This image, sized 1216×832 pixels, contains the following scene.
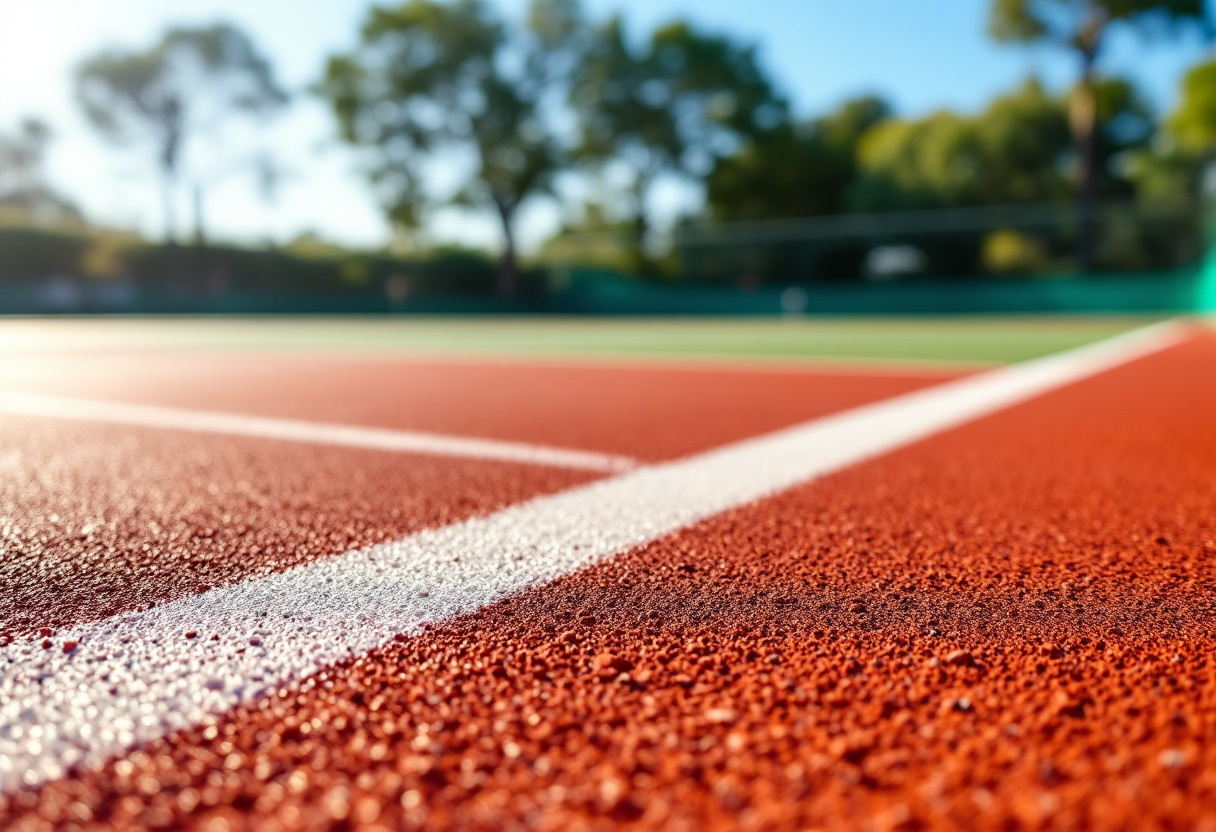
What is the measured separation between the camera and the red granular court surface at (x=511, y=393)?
3.36m

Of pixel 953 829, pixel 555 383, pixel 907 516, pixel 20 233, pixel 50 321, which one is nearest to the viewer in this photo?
pixel 953 829

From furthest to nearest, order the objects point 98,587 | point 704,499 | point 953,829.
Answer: point 704,499 < point 98,587 < point 953,829

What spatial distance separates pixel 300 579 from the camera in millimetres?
1384

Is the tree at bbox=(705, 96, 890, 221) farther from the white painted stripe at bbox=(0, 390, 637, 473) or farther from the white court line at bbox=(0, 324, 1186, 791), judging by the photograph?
the white court line at bbox=(0, 324, 1186, 791)

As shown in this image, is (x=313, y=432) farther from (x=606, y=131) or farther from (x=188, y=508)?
(x=606, y=131)

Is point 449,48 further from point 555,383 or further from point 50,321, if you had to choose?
point 555,383

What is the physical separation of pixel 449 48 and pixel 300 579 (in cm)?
3258

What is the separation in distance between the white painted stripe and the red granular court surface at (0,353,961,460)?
0.14 metres

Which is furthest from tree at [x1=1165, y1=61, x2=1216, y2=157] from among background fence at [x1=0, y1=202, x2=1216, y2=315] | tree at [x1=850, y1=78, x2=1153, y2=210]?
tree at [x1=850, y1=78, x2=1153, y2=210]

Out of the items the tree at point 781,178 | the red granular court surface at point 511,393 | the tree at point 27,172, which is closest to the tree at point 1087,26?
the tree at point 781,178

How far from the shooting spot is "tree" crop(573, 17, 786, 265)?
32.5 metres

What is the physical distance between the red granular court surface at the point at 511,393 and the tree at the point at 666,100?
27064mm

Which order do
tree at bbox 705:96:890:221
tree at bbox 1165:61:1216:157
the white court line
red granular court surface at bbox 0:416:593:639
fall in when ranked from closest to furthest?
the white court line → red granular court surface at bbox 0:416:593:639 → tree at bbox 1165:61:1216:157 → tree at bbox 705:96:890:221

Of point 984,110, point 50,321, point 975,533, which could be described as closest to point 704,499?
point 975,533
